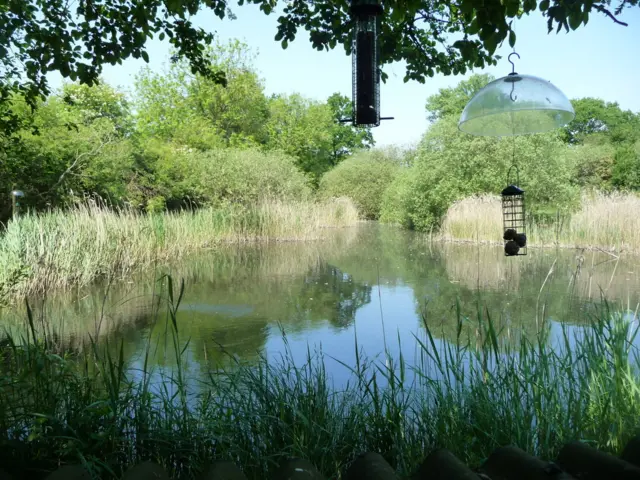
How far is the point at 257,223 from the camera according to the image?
13.8 meters

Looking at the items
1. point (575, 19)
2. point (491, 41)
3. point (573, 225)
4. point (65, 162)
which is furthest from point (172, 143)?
point (575, 19)

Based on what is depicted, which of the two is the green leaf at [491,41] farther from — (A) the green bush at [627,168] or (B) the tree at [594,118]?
(B) the tree at [594,118]

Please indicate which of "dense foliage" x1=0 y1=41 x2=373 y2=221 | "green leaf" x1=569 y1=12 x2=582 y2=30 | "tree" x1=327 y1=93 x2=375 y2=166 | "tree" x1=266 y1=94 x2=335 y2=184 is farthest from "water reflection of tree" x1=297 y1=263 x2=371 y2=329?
"tree" x1=327 y1=93 x2=375 y2=166

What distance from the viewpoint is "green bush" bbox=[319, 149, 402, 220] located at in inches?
1005

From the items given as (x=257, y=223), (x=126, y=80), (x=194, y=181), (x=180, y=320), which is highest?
(x=126, y=80)

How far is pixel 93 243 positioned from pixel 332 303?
144 inches

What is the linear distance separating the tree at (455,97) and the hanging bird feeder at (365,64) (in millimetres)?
21932

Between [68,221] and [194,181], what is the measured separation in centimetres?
754

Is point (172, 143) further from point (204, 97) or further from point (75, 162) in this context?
point (75, 162)

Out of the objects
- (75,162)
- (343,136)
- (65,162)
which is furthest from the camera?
(343,136)

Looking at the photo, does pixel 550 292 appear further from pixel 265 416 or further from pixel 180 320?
pixel 265 416

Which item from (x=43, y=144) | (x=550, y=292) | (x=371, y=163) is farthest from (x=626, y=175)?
(x=43, y=144)

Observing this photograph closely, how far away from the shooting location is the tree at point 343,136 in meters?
32.8

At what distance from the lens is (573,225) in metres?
11.1
